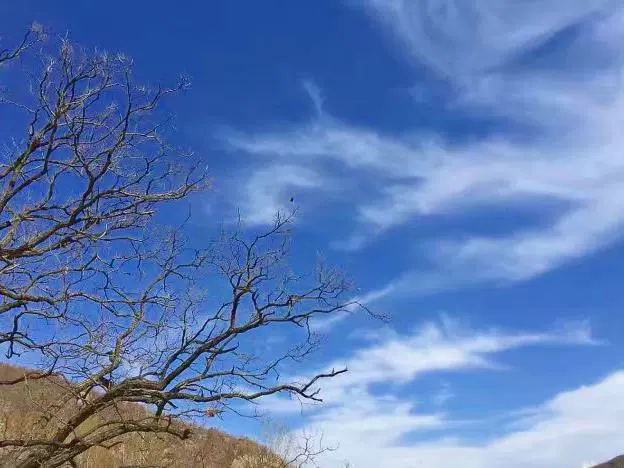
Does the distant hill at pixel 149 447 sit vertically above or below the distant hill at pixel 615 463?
above

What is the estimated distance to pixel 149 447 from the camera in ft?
55.6

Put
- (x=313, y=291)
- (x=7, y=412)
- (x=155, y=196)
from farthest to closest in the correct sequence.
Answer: (x=7, y=412) → (x=313, y=291) → (x=155, y=196)

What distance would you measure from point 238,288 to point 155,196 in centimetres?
227

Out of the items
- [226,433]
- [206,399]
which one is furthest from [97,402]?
[226,433]

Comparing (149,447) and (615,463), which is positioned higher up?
(149,447)

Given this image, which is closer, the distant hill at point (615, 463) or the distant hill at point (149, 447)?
the distant hill at point (615, 463)

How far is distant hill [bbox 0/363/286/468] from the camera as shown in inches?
641

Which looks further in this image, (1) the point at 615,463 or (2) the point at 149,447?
(2) the point at 149,447

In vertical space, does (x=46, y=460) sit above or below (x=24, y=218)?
below

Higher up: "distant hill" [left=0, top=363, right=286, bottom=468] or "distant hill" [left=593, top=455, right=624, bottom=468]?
"distant hill" [left=0, top=363, right=286, bottom=468]

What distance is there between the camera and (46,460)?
9352 mm

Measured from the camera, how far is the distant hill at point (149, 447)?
53.4 ft

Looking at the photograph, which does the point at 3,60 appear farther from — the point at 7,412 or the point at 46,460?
the point at 7,412

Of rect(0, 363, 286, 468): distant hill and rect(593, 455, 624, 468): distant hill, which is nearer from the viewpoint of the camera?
rect(593, 455, 624, 468): distant hill
